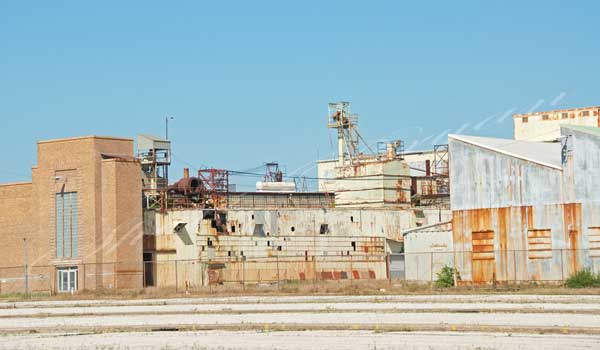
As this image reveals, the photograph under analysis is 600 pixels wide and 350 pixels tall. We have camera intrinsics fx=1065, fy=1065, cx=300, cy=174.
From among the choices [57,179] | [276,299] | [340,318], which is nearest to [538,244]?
[276,299]

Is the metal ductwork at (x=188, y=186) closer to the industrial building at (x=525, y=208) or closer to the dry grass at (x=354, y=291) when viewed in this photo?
the dry grass at (x=354, y=291)

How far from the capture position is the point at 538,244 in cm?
5228

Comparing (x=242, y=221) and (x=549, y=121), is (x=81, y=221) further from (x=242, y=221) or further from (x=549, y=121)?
(x=549, y=121)

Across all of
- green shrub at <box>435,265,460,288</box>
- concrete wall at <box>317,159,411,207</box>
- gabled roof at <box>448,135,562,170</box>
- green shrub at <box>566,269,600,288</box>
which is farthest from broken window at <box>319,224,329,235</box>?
green shrub at <box>566,269,600,288</box>

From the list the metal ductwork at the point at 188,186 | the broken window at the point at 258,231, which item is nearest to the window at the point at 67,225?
the metal ductwork at the point at 188,186

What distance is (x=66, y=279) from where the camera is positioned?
71562 mm

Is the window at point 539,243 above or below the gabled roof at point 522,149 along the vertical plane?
below

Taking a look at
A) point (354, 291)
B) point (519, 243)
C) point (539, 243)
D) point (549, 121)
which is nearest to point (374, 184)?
point (549, 121)

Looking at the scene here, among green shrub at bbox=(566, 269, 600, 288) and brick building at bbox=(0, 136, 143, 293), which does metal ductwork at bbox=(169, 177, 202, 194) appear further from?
Result: green shrub at bbox=(566, 269, 600, 288)

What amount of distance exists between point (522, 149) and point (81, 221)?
30.5 m

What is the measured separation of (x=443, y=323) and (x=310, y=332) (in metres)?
4.27

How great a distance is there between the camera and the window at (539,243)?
170ft

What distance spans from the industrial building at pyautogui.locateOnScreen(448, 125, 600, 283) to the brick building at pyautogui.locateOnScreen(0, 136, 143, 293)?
24.4 metres

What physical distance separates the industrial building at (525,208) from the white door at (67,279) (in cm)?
2794
